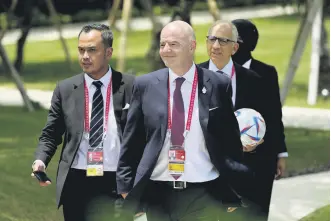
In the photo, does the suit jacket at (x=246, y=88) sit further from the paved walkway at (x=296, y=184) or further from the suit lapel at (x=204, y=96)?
the paved walkway at (x=296, y=184)

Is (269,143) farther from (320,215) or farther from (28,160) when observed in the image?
(28,160)

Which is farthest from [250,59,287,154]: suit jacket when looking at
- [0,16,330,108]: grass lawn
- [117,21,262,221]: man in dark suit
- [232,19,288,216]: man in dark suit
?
[0,16,330,108]: grass lawn

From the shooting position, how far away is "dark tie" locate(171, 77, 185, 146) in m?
5.68

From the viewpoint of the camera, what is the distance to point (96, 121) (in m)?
6.31

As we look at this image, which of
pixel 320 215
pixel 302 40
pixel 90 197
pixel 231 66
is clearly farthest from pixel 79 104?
pixel 302 40

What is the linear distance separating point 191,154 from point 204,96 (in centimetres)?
33

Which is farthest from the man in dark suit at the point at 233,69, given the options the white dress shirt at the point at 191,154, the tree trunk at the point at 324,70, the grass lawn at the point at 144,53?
the tree trunk at the point at 324,70

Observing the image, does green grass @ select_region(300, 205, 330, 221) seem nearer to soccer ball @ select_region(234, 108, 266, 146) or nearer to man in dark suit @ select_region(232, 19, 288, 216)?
man in dark suit @ select_region(232, 19, 288, 216)

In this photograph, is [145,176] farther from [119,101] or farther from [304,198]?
[304,198]

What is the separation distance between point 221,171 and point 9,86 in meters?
Result: 21.6

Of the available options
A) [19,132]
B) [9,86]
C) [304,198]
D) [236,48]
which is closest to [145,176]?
[236,48]

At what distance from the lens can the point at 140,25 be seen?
47.4 m

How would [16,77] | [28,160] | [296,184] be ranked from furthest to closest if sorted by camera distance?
1. [16,77]
2. [28,160]
3. [296,184]

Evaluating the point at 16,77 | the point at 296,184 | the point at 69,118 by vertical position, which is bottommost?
the point at 16,77
